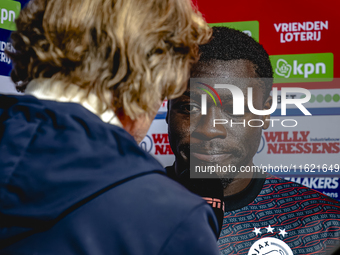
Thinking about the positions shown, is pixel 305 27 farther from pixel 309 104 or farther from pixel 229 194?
pixel 229 194

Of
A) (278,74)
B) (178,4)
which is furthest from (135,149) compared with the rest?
(278,74)

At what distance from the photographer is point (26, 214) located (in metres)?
0.53

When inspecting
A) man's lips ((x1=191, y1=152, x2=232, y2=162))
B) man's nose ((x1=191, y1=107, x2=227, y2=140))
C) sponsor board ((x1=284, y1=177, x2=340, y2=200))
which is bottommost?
sponsor board ((x1=284, y1=177, x2=340, y2=200))

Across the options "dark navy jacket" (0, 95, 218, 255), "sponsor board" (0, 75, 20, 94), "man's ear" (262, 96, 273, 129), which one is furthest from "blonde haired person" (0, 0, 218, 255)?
"sponsor board" (0, 75, 20, 94)

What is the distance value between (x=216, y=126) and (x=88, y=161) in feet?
2.80

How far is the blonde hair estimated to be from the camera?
669 millimetres

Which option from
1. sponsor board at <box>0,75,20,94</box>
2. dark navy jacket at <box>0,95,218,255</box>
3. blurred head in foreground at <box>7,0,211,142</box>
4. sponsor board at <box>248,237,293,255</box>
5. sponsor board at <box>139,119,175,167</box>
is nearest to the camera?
dark navy jacket at <box>0,95,218,255</box>

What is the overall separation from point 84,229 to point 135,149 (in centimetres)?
15

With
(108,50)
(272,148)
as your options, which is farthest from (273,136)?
(108,50)

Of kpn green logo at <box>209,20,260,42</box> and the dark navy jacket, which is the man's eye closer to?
kpn green logo at <box>209,20,260,42</box>

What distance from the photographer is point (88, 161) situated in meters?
0.55

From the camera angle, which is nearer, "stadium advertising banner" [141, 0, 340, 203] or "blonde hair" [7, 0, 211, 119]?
"blonde hair" [7, 0, 211, 119]

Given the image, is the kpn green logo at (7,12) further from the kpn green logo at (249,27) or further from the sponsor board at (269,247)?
the sponsor board at (269,247)

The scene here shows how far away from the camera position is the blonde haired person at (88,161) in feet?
1.78
